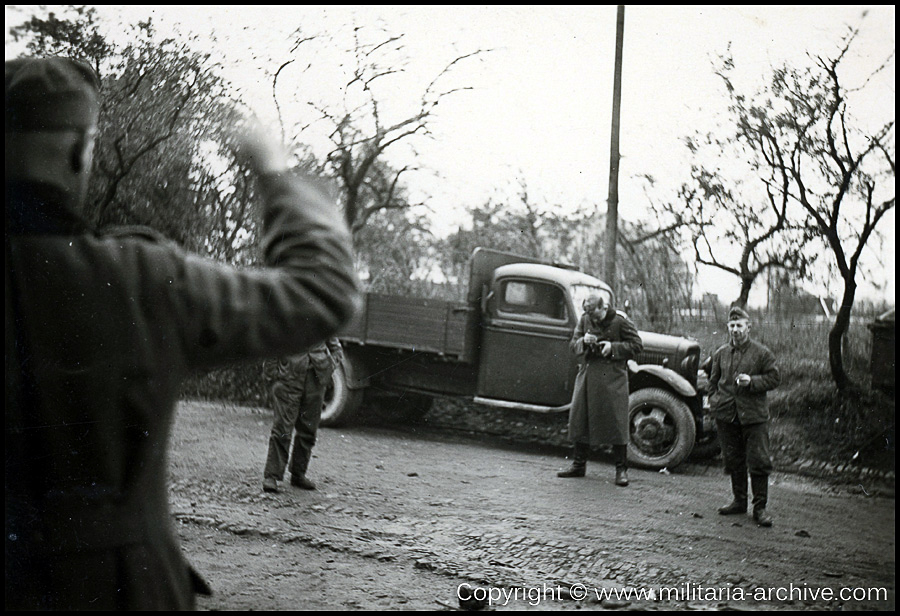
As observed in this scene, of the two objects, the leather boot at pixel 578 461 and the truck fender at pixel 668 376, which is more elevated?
the truck fender at pixel 668 376

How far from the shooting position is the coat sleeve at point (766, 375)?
2531mm

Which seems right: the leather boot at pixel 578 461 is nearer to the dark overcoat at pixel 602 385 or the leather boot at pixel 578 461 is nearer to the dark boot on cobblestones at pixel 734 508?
the dark overcoat at pixel 602 385

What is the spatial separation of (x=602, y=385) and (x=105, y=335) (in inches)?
132

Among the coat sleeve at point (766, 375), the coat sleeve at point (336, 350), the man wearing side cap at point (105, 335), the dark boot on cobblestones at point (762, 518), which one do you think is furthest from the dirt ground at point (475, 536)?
the man wearing side cap at point (105, 335)

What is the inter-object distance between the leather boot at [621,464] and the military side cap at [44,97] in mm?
2619

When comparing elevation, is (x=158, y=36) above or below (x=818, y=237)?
above

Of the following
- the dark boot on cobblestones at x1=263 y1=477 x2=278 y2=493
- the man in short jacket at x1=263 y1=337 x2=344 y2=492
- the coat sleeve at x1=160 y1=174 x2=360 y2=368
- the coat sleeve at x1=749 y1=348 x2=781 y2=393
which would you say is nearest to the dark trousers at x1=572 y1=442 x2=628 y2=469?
the coat sleeve at x1=749 y1=348 x2=781 y2=393

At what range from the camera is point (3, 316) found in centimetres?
99

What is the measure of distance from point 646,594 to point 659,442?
1508mm

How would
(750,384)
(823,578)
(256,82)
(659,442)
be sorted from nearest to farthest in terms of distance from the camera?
1. (823,578)
2. (256,82)
3. (750,384)
4. (659,442)

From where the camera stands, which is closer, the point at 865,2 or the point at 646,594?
the point at 646,594

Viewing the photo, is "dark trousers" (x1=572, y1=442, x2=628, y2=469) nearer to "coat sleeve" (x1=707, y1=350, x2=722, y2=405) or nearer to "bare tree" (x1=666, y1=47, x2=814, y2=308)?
"coat sleeve" (x1=707, y1=350, x2=722, y2=405)

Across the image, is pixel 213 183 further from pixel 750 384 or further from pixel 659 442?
pixel 659 442

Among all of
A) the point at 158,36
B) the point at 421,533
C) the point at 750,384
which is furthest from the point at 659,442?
the point at 158,36
